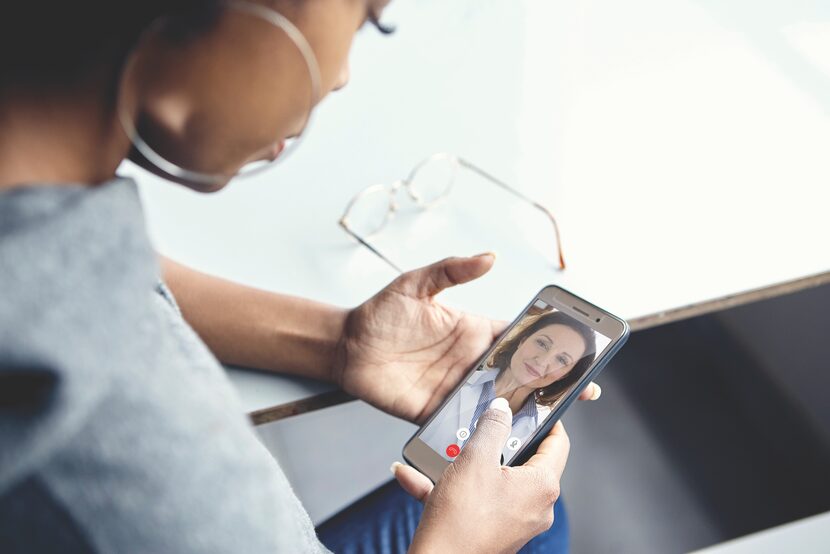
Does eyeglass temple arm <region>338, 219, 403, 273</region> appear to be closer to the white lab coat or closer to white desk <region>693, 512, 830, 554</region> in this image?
the white lab coat

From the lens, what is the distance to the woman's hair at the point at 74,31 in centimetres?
39

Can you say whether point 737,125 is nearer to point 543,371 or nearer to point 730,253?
point 730,253

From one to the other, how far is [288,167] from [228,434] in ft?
1.96

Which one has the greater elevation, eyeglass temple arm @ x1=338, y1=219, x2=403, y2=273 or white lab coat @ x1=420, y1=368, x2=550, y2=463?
eyeglass temple arm @ x1=338, y1=219, x2=403, y2=273

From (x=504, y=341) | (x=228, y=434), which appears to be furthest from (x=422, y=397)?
(x=228, y=434)

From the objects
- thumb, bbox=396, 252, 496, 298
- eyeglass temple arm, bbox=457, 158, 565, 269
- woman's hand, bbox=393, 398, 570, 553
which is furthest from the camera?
eyeglass temple arm, bbox=457, 158, 565, 269

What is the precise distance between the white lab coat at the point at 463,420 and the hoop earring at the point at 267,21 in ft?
1.19

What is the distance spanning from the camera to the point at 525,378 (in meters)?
0.76

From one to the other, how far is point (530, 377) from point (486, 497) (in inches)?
5.7

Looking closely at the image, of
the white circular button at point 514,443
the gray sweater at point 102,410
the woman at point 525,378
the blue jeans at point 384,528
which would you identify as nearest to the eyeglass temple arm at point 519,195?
the woman at point 525,378

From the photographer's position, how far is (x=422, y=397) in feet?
2.58

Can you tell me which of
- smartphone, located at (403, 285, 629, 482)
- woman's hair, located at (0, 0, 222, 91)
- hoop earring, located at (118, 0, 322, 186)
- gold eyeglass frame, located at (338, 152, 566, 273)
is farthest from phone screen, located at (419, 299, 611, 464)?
woman's hair, located at (0, 0, 222, 91)

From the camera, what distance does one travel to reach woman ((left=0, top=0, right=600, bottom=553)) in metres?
0.36

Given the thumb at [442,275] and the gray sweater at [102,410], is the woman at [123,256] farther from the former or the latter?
the thumb at [442,275]
